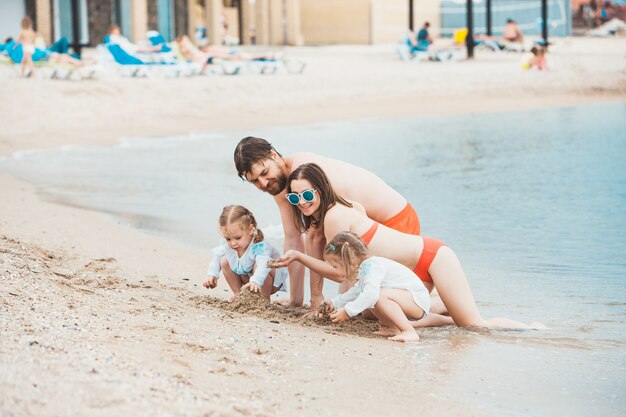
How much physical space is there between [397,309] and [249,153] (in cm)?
101

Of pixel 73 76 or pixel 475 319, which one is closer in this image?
pixel 475 319

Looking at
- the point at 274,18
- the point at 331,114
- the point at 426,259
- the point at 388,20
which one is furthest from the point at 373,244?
the point at 388,20

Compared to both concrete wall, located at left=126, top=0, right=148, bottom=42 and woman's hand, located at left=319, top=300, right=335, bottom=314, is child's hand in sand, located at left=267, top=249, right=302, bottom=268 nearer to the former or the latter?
woman's hand, located at left=319, top=300, right=335, bottom=314

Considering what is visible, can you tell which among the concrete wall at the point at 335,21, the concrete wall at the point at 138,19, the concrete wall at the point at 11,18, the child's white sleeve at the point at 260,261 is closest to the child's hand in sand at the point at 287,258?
the child's white sleeve at the point at 260,261

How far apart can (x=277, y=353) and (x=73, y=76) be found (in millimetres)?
17131

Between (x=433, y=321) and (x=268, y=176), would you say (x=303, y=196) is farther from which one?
(x=433, y=321)

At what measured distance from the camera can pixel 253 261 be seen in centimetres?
528

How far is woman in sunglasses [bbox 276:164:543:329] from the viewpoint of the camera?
4.84m

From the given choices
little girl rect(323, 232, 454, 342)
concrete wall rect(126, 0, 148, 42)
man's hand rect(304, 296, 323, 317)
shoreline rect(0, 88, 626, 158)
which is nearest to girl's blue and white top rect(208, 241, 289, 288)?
man's hand rect(304, 296, 323, 317)

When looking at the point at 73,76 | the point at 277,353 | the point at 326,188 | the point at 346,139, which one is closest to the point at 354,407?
the point at 277,353

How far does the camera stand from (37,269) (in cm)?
520

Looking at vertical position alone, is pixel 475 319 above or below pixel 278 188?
below

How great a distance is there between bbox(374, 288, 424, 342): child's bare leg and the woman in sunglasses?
0.24 meters

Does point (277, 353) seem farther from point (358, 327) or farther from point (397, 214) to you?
point (397, 214)
